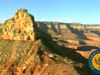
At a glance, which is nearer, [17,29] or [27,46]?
[27,46]

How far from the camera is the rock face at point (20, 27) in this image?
3484 inches

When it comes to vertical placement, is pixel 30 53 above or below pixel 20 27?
below

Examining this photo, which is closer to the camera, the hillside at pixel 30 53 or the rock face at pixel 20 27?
the hillside at pixel 30 53

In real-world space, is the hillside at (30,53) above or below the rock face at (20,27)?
below

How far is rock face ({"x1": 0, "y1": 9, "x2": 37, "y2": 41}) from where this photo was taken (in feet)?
290

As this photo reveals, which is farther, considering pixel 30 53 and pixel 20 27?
pixel 20 27

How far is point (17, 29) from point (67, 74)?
26849 millimetres

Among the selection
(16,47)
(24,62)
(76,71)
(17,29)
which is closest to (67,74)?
(76,71)

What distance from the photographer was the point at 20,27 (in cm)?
9125

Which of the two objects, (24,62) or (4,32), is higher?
(4,32)

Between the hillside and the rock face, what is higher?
the rock face

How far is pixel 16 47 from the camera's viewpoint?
8612cm

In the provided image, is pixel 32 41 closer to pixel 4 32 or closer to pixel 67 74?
pixel 4 32

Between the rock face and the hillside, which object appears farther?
the rock face
